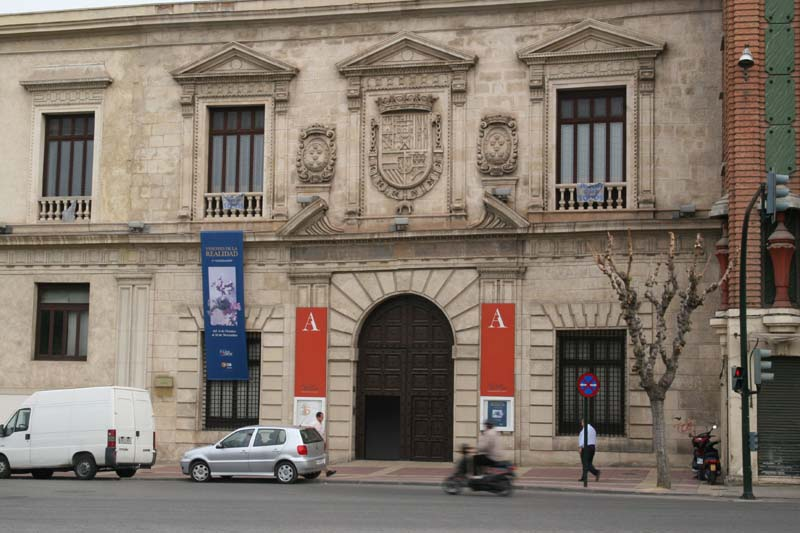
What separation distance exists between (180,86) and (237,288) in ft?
20.5

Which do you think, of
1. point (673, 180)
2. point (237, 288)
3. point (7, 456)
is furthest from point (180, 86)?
point (673, 180)

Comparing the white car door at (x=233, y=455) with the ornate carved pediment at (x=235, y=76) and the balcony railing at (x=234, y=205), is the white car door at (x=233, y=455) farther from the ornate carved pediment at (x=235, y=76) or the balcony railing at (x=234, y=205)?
the ornate carved pediment at (x=235, y=76)

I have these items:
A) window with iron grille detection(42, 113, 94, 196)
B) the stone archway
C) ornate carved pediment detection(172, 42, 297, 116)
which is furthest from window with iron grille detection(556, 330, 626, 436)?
window with iron grille detection(42, 113, 94, 196)

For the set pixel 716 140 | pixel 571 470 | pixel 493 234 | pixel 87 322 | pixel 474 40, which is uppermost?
pixel 474 40

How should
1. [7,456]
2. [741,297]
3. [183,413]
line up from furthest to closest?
[183,413] < [7,456] < [741,297]

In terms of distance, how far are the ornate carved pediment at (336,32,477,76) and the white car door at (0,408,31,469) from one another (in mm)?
12715

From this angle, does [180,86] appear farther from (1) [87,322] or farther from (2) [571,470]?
(2) [571,470]

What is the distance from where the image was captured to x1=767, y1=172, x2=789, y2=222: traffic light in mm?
24094

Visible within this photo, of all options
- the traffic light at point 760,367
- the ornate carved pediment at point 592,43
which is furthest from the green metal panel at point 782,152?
the ornate carved pediment at point 592,43

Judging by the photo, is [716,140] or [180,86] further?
[180,86]

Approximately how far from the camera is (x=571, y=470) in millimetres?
30594

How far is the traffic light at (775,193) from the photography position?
24.1 metres

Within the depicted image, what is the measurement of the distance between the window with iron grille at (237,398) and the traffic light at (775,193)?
15.4 meters

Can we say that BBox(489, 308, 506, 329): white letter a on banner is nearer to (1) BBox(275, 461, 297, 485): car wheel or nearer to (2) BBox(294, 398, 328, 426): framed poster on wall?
(2) BBox(294, 398, 328, 426): framed poster on wall
